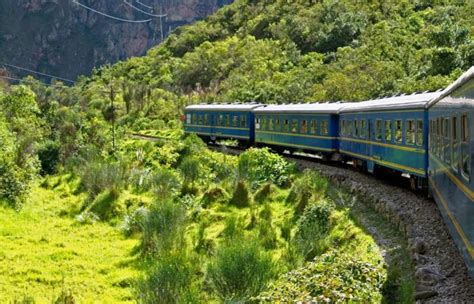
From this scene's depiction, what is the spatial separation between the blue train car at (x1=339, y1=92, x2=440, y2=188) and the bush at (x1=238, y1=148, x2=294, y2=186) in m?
2.00

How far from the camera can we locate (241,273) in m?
8.40

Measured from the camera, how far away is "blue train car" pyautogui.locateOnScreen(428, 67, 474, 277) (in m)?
6.47

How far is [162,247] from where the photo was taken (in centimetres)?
1301

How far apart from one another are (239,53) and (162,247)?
5488cm

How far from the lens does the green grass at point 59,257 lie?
12.0 m

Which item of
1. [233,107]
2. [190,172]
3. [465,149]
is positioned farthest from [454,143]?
[233,107]

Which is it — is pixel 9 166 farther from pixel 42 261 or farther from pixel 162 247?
pixel 162 247

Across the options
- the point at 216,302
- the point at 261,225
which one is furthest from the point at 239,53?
the point at 216,302

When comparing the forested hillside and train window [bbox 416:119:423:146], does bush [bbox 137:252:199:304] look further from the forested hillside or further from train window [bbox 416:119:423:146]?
train window [bbox 416:119:423:146]

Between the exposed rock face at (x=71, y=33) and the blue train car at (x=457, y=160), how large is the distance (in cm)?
14608

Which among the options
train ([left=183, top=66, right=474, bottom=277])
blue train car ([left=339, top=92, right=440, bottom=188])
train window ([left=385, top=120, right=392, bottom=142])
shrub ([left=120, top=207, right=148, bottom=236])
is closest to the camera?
train ([left=183, top=66, right=474, bottom=277])

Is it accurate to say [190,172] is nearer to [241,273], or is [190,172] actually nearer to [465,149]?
[241,273]

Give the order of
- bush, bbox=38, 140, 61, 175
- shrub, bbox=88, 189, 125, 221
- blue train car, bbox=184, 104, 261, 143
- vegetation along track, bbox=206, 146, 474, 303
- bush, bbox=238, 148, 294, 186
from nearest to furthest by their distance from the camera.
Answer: vegetation along track, bbox=206, 146, 474, 303, shrub, bbox=88, 189, 125, 221, bush, bbox=238, 148, 294, 186, bush, bbox=38, 140, 61, 175, blue train car, bbox=184, 104, 261, 143

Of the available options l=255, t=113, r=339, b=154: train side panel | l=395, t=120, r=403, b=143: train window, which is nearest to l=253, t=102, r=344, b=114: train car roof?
l=255, t=113, r=339, b=154: train side panel
